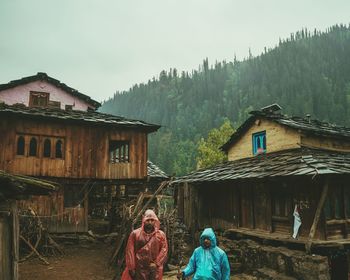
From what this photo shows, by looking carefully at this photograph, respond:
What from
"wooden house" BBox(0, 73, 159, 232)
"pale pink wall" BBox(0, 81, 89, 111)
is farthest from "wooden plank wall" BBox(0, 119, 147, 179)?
"pale pink wall" BBox(0, 81, 89, 111)

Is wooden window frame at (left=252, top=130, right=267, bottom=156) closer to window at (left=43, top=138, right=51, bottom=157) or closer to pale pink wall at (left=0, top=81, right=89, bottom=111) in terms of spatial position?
window at (left=43, top=138, right=51, bottom=157)

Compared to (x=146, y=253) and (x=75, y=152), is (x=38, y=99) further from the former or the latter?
(x=146, y=253)

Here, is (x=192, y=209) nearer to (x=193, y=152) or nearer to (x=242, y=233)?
(x=242, y=233)

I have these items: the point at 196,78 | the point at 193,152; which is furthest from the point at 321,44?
the point at 193,152

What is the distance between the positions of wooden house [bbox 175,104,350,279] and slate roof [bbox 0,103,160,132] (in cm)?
477

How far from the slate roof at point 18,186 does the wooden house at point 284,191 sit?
26.6ft

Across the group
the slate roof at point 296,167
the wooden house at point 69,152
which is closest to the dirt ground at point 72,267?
the wooden house at point 69,152

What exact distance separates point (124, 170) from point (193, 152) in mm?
71066

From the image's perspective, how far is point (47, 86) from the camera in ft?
82.3

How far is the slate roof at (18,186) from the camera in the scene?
19.9 feet

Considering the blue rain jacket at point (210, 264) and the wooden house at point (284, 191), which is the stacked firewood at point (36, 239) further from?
the blue rain jacket at point (210, 264)

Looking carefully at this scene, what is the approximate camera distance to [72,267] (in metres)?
13.4

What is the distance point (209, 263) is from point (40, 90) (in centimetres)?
2229

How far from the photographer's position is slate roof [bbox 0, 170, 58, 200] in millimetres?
6055
